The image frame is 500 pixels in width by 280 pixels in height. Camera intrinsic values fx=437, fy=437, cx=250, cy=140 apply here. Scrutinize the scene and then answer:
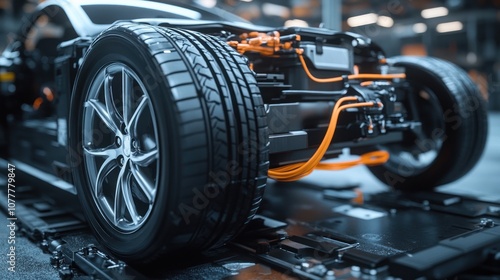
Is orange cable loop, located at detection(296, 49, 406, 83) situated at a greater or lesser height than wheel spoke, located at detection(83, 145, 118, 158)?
greater

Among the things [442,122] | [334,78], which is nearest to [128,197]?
[334,78]

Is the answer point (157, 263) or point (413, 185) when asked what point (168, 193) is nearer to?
point (157, 263)

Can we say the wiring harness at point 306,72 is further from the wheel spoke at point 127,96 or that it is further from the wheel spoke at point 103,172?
the wheel spoke at point 103,172

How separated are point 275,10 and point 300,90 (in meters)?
9.73

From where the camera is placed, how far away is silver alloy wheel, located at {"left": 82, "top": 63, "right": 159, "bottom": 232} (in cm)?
193

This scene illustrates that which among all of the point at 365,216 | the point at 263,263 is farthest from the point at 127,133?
the point at 365,216

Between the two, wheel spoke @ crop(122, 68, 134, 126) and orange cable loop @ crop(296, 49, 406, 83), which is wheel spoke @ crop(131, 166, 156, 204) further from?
orange cable loop @ crop(296, 49, 406, 83)

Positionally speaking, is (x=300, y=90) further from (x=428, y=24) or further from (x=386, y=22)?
(x=428, y=24)

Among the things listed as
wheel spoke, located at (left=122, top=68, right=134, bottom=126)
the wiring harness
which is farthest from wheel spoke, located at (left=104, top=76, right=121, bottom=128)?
the wiring harness

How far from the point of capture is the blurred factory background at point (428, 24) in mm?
11562

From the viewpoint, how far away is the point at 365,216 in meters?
2.91

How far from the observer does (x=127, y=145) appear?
200 cm

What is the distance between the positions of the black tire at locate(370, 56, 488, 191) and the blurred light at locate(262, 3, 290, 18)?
849 centimetres

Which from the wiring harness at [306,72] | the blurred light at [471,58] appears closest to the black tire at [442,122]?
the wiring harness at [306,72]
